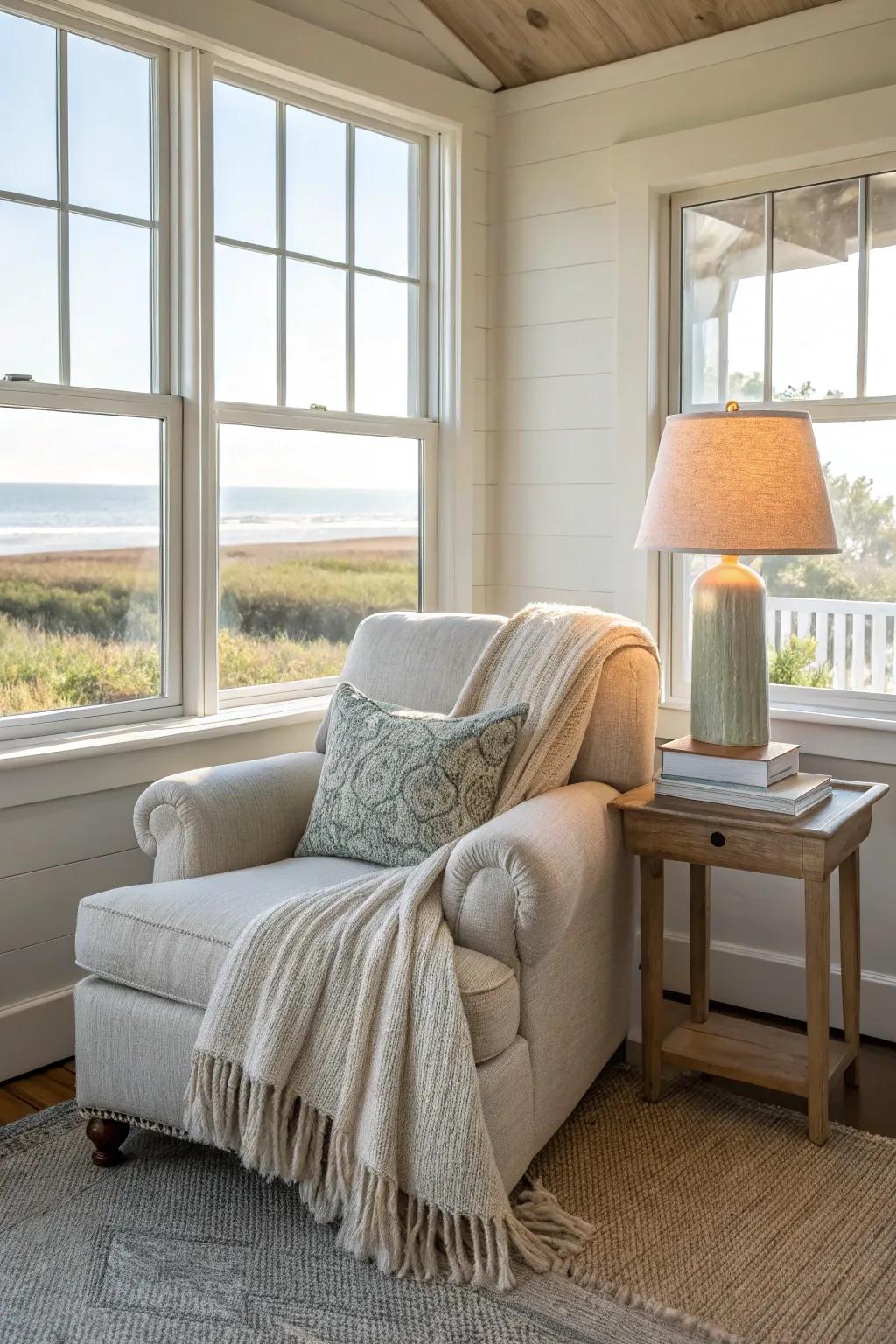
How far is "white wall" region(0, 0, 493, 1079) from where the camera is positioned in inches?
104

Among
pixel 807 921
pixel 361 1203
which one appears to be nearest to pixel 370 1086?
pixel 361 1203

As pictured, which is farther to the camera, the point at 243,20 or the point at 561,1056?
the point at 243,20

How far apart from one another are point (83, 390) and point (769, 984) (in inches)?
85.0

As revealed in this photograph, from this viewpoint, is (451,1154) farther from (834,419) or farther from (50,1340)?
(834,419)

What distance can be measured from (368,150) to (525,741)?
1.80 metres

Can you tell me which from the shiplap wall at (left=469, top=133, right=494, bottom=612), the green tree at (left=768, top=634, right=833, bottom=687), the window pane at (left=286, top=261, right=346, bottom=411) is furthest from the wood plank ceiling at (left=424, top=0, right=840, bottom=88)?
the green tree at (left=768, top=634, right=833, bottom=687)

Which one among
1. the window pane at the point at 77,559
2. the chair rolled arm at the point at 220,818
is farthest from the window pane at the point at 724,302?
the chair rolled arm at the point at 220,818

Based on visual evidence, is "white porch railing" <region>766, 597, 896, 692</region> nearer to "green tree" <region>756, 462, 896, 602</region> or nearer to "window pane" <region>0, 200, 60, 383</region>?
"green tree" <region>756, 462, 896, 602</region>

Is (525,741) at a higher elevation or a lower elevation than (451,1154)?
higher

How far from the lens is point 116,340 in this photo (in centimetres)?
282

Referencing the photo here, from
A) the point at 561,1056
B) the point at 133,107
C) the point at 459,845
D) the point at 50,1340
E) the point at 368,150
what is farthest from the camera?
the point at 368,150

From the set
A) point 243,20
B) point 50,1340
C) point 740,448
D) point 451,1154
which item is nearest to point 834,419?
point 740,448

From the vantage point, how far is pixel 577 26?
314 centimetres

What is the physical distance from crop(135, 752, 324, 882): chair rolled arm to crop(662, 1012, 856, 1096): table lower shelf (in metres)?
0.93
